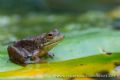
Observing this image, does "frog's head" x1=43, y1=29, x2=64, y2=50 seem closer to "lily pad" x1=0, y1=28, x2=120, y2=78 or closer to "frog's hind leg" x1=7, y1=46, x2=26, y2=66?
"lily pad" x1=0, y1=28, x2=120, y2=78

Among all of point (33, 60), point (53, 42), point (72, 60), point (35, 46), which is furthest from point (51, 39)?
point (72, 60)

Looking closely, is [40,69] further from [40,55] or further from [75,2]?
[75,2]

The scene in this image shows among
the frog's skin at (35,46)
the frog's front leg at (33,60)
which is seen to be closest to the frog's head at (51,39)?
the frog's skin at (35,46)

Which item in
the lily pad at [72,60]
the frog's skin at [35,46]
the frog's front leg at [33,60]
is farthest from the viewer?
the frog's skin at [35,46]

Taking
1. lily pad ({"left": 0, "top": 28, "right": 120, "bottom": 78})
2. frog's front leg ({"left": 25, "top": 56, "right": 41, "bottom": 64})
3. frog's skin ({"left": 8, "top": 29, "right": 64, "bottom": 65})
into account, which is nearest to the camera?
lily pad ({"left": 0, "top": 28, "right": 120, "bottom": 78})

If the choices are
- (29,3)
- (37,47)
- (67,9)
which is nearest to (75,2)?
(67,9)

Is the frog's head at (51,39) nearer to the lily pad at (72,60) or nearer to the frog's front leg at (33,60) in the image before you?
the lily pad at (72,60)

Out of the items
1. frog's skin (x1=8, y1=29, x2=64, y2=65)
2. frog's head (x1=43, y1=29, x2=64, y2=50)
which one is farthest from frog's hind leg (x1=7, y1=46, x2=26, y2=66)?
frog's head (x1=43, y1=29, x2=64, y2=50)

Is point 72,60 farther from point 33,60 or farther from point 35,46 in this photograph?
point 35,46
